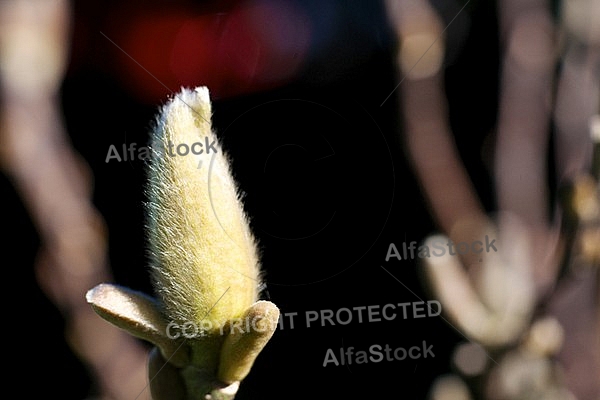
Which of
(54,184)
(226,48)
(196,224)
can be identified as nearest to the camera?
(196,224)

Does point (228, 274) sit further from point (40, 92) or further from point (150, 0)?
point (150, 0)

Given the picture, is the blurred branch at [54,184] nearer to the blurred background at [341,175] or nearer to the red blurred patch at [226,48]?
the blurred background at [341,175]

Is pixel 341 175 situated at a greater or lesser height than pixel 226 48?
lesser

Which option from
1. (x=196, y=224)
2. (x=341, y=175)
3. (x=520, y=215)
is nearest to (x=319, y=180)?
(x=341, y=175)

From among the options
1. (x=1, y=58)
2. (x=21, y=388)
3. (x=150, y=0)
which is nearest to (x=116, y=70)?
(x=150, y=0)

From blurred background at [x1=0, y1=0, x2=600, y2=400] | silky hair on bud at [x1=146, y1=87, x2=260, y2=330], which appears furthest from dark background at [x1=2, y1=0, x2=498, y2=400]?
silky hair on bud at [x1=146, y1=87, x2=260, y2=330]

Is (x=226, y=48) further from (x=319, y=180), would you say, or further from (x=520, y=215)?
(x=520, y=215)

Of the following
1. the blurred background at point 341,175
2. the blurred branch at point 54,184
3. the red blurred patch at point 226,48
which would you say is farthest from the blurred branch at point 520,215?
the blurred branch at point 54,184

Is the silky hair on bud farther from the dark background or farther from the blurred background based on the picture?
the dark background
